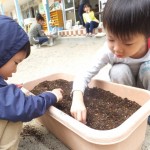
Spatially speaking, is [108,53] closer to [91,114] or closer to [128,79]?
[128,79]

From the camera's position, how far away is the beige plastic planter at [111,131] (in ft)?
1.43

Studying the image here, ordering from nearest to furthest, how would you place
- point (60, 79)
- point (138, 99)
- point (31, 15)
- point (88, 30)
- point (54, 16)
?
point (138, 99), point (60, 79), point (88, 30), point (54, 16), point (31, 15)

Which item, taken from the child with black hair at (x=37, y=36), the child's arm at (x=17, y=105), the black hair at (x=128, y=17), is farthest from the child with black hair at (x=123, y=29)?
the child with black hair at (x=37, y=36)

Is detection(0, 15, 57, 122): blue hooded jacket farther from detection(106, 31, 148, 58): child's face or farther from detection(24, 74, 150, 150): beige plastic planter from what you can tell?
detection(106, 31, 148, 58): child's face

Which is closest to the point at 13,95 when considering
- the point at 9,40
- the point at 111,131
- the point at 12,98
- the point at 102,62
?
the point at 12,98

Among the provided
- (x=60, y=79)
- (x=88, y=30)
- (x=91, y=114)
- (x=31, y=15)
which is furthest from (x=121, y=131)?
(x=31, y=15)

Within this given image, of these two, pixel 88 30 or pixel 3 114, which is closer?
pixel 3 114

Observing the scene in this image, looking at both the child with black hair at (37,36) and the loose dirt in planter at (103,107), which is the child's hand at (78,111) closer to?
the loose dirt in planter at (103,107)

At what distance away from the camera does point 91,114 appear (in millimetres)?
628

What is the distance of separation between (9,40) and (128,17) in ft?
1.07

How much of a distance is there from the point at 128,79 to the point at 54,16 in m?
4.51

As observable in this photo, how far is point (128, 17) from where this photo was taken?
494 millimetres

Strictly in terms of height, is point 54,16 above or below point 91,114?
above

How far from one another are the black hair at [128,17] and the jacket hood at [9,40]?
26cm
